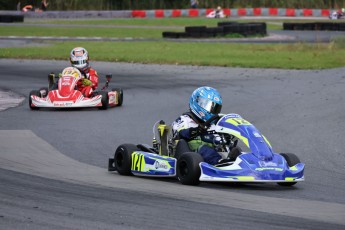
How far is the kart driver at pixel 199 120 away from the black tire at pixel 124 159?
1.61 ft

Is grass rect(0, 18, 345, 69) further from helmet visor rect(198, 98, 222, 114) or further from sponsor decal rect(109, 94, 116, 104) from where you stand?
helmet visor rect(198, 98, 222, 114)

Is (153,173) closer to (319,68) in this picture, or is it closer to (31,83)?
(31,83)

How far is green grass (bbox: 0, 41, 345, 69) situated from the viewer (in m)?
23.5

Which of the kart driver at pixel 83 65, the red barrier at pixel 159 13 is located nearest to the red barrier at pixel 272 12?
the red barrier at pixel 159 13

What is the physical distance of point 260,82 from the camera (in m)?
18.9

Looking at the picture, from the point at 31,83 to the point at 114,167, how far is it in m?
10.6

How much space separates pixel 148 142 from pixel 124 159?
106 inches

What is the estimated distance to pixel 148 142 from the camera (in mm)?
11781

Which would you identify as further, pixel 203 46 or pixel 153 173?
pixel 203 46

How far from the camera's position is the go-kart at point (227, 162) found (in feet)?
26.7

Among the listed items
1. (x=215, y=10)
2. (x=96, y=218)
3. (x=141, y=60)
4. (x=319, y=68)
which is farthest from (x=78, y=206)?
(x=215, y=10)

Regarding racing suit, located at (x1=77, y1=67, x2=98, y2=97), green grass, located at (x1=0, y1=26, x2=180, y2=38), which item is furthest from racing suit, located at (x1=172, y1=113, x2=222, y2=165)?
green grass, located at (x1=0, y1=26, x2=180, y2=38)

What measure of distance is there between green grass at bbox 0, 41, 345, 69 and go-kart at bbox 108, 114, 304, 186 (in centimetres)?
1360

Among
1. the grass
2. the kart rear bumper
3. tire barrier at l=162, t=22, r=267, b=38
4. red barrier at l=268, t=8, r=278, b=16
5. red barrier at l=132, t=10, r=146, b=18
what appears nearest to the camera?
the kart rear bumper
